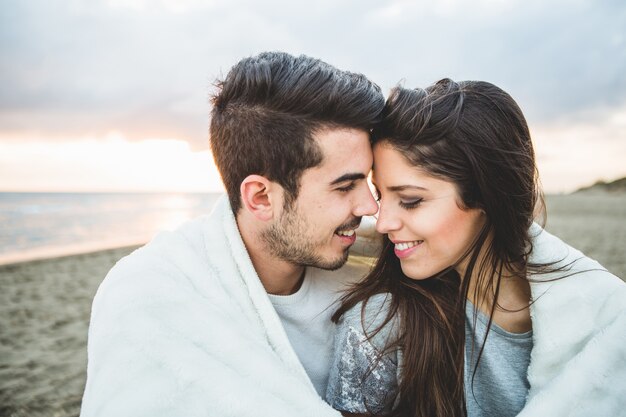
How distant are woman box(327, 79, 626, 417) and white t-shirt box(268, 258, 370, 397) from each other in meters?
0.20

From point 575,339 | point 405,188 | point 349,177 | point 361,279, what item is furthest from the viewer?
point 361,279

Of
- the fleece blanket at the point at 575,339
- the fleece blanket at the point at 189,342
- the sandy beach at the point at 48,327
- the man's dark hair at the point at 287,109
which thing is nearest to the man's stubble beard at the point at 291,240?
the man's dark hair at the point at 287,109

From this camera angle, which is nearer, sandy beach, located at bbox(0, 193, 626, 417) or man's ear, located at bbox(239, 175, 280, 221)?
man's ear, located at bbox(239, 175, 280, 221)

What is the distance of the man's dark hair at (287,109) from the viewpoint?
2.37 m

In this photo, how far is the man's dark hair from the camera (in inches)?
93.1

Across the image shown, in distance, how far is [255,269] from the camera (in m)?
2.50

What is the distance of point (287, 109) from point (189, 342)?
4.58 ft

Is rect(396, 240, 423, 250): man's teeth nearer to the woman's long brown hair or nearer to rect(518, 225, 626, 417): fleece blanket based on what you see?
the woman's long brown hair

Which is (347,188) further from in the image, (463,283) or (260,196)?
(463,283)

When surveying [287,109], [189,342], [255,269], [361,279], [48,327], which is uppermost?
[287,109]

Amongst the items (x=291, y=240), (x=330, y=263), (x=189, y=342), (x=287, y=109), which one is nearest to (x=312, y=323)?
(x=330, y=263)

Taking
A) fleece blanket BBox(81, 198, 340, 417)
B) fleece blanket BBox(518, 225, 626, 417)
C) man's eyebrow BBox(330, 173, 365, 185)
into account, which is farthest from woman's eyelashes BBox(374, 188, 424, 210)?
fleece blanket BBox(81, 198, 340, 417)

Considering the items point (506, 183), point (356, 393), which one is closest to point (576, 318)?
point (506, 183)

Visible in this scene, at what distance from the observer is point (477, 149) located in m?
2.05
